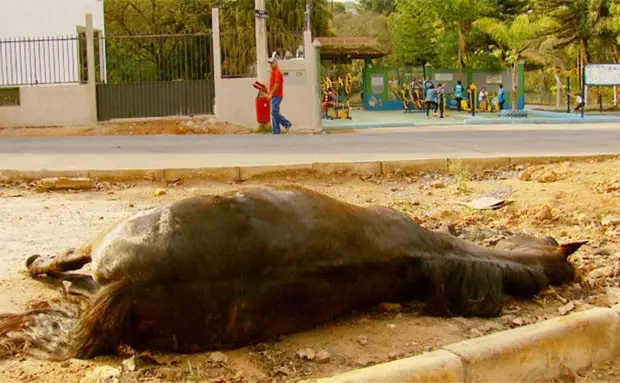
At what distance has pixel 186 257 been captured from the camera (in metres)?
3.04

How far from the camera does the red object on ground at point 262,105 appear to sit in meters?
18.6

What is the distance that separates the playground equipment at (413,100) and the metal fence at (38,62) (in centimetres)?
1595

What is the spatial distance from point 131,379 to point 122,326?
210mm

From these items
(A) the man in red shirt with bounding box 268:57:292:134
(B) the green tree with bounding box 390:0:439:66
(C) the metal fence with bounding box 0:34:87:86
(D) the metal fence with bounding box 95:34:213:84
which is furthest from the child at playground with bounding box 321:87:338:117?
(B) the green tree with bounding box 390:0:439:66

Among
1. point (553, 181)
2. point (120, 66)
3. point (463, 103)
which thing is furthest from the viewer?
point (463, 103)

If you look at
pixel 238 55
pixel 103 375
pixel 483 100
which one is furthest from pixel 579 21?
pixel 103 375

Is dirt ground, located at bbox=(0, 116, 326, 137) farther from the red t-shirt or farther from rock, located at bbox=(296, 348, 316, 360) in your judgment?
rock, located at bbox=(296, 348, 316, 360)

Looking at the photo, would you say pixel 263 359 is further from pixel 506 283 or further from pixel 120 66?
pixel 120 66

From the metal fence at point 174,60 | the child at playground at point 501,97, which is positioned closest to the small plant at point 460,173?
the metal fence at point 174,60

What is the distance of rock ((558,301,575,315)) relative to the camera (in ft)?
12.8

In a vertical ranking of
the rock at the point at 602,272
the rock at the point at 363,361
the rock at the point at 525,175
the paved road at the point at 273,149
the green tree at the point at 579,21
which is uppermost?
the green tree at the point at 579,21

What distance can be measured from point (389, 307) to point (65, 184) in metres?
5.54

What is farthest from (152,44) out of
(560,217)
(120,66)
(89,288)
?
(89,288)

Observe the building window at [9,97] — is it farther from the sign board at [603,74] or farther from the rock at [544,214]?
the sign board at [603,74]
